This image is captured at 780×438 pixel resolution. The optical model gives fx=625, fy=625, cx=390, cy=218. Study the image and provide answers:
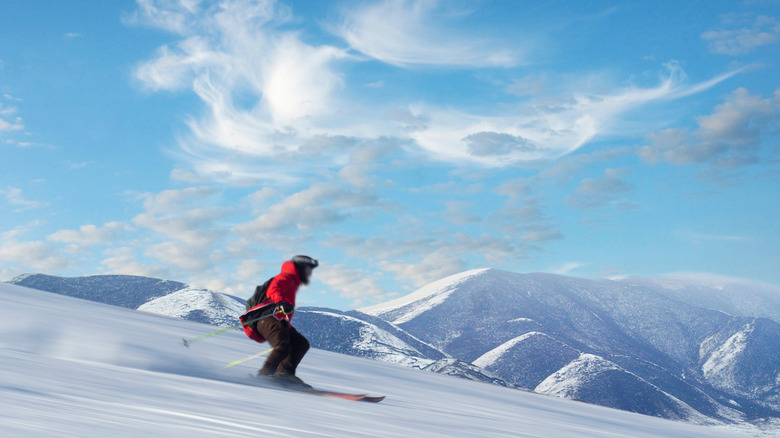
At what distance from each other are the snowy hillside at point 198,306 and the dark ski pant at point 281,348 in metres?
85.5

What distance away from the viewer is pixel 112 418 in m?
3.89

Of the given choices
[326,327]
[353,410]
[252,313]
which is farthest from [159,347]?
[326,327]

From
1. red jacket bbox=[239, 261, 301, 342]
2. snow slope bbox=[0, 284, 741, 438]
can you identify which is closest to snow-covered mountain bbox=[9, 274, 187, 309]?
snow slope bbox=[0, 284, 741, 438]

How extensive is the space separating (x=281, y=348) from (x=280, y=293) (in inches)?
31.6

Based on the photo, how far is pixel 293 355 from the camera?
902 cm

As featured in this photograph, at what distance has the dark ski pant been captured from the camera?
8.87m

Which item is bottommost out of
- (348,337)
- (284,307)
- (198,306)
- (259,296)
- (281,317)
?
(281,317)

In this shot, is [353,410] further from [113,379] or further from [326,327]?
[326,327]

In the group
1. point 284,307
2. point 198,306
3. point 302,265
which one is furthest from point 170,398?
point 198,306

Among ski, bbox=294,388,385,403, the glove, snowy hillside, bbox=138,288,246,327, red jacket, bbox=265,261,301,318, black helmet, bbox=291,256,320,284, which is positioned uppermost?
snowy hillside, bbox=138,288,246,327

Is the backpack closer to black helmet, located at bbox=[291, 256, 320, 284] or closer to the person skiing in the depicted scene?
the person skiing

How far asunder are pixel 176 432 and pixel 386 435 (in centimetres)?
187

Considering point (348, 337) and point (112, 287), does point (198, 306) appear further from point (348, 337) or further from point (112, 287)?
point (112, 287)

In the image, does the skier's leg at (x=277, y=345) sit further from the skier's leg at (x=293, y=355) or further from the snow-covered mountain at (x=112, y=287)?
the snow-covered mountain at (x=112, y=287)
